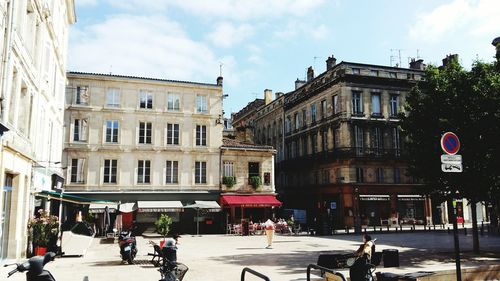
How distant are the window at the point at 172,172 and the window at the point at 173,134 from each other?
1.65 metres

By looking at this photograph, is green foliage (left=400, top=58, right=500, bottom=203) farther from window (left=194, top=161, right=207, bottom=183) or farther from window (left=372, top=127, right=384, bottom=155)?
window (left=372, top=127, right=384, bottom=155)

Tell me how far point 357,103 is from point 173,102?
1802cm

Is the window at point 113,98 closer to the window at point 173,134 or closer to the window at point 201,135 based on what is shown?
the window at point 173,134

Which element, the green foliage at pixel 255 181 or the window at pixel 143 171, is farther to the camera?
the green foliage at pixel 255 181

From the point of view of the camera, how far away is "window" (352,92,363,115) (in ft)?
129

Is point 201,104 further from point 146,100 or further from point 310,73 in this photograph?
point 310,73

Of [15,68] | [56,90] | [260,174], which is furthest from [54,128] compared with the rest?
[260,174]

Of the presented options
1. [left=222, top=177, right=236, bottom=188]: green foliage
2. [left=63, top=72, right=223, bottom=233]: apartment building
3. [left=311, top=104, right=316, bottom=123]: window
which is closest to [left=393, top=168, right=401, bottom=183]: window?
[left=311, top=104, right=316, bottom=123]: window

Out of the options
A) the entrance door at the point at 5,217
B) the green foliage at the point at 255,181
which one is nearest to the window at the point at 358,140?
the green foliage at the point at 255,181

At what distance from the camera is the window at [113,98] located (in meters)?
31.1

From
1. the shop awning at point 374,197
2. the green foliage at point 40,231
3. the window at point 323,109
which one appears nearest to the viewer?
the green foliage at point 40,231

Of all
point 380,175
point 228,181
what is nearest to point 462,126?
point 228,181

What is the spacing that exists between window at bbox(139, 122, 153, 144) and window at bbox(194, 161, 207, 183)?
4.18 meters

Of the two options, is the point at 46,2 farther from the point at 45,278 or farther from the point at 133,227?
the point at 133,227
